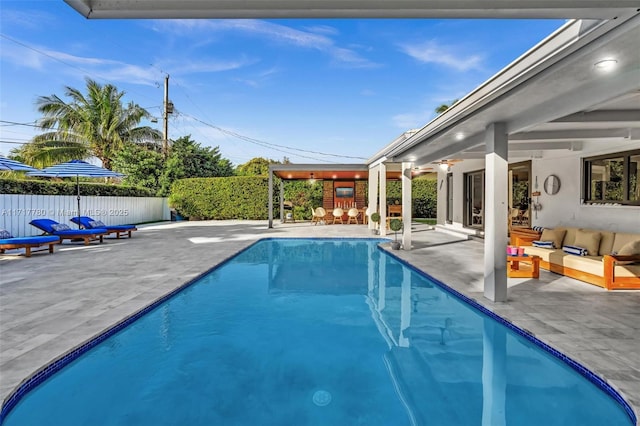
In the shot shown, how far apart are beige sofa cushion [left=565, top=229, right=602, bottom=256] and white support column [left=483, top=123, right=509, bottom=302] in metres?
2.71

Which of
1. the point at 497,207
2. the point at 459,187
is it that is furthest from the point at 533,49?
the point at 459,187

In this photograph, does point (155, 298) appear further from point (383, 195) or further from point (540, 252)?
point (383, 195)

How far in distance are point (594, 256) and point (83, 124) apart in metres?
23.6

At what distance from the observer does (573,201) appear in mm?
7727

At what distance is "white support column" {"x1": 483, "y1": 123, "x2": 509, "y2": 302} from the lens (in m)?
4.74

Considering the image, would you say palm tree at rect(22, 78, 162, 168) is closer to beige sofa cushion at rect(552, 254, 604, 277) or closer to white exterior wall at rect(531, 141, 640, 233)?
white exterior wall at rect(531, 141, 640, 233)

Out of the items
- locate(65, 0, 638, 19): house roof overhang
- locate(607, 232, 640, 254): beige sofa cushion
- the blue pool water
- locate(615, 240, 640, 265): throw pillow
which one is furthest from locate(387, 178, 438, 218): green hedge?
locate(65, 0, 638, 19): house roof overhang

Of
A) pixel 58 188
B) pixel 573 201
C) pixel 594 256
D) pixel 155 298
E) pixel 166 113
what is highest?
pixel 166 113

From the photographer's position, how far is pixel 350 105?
78.2 ft

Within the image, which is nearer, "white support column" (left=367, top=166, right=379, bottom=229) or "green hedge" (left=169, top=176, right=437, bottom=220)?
"white support column" (left=367, top=166, right=379, bottom=229)

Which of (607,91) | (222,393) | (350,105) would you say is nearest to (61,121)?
(350,105)

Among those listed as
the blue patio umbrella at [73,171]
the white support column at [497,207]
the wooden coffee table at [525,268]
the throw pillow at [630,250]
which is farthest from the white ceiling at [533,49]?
the blue patio umbrella at [73,171]

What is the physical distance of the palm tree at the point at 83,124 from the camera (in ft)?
65.1

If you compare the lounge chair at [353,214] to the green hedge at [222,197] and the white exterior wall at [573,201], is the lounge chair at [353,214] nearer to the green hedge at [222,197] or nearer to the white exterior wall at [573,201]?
the green hedge at [222,197]
